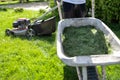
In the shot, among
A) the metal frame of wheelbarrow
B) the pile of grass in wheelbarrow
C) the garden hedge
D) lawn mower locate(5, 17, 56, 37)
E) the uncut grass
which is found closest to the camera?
the metal frame of wheelbarrow

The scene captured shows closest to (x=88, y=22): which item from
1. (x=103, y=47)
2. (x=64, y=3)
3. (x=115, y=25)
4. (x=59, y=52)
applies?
(x=64, y=3)

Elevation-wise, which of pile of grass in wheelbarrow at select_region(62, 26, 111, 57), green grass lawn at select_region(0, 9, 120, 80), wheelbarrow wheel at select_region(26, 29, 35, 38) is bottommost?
green grass lawn at select_region(0, 9, 120, 80)

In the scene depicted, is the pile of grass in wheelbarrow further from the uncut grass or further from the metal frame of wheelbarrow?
the uncut grass

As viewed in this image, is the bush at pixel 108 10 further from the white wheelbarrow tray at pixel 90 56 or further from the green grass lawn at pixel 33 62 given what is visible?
the white wheelbarrow tray at pixel 90 56

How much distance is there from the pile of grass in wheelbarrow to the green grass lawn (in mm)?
911

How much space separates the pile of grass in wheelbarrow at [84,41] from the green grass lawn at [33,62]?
91cm

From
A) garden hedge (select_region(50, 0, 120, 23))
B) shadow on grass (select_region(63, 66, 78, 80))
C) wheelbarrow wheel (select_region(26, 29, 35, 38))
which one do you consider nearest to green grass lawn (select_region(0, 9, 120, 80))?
shadow on grass (select_region(63, 66, 78, 80))

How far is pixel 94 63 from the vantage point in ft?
13.5

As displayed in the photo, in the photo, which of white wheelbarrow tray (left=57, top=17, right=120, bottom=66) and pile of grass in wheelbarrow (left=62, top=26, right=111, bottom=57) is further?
pile of grass in wheelbarrow (left=62, top=26, right=111, bottom=57)

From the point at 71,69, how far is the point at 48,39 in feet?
8.05

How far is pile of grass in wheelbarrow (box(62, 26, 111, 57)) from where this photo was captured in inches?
202

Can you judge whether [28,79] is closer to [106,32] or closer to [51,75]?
[51,75]

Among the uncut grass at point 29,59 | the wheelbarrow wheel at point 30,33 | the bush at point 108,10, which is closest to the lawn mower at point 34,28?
the wheelbarrow wheel at point 30,33

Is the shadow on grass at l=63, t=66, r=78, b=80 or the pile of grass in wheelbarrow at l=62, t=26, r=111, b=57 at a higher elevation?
the pile of grass in wheelbarrow at l=62, t=26, r=111, b=57
